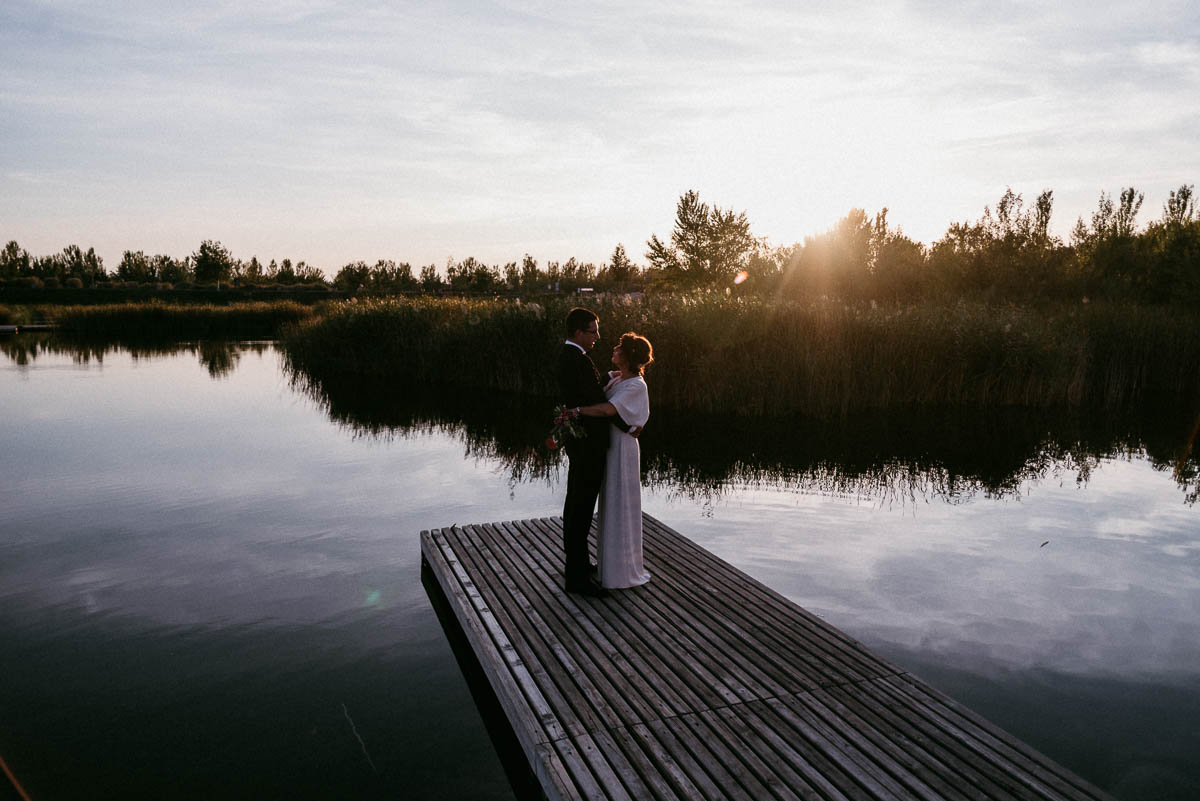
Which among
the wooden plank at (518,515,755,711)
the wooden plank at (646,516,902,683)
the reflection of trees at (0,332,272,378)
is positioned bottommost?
the wooden plank at (646,516,902,683)

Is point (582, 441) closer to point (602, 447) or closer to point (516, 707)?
point (602, 447)

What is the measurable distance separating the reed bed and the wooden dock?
36.7 m

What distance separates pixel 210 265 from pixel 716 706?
71717 millimetres

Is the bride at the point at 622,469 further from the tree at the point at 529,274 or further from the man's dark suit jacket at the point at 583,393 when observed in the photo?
the tree at the point at 529,274

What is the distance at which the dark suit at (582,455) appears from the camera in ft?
16.5

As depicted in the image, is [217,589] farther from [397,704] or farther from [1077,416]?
[1077,416]

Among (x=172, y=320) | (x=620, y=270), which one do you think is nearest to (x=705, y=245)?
(x=620, y=270)

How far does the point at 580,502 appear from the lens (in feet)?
16.7

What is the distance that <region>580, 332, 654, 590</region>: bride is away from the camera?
16.3 feet

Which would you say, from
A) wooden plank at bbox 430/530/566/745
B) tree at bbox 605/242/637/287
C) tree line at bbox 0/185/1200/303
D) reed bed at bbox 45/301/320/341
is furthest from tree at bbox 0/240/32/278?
wooden plank at bbox 430/530/566/745

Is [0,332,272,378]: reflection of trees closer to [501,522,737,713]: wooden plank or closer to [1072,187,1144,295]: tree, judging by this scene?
[501,522,737,713]: wooden plank

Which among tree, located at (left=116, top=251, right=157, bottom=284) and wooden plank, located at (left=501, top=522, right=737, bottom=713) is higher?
tree, located at (left=116, top=251, right=157, bottom=284)

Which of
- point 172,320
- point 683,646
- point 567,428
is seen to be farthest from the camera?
point 172,320

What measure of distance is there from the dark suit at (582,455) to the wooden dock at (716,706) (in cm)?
39
